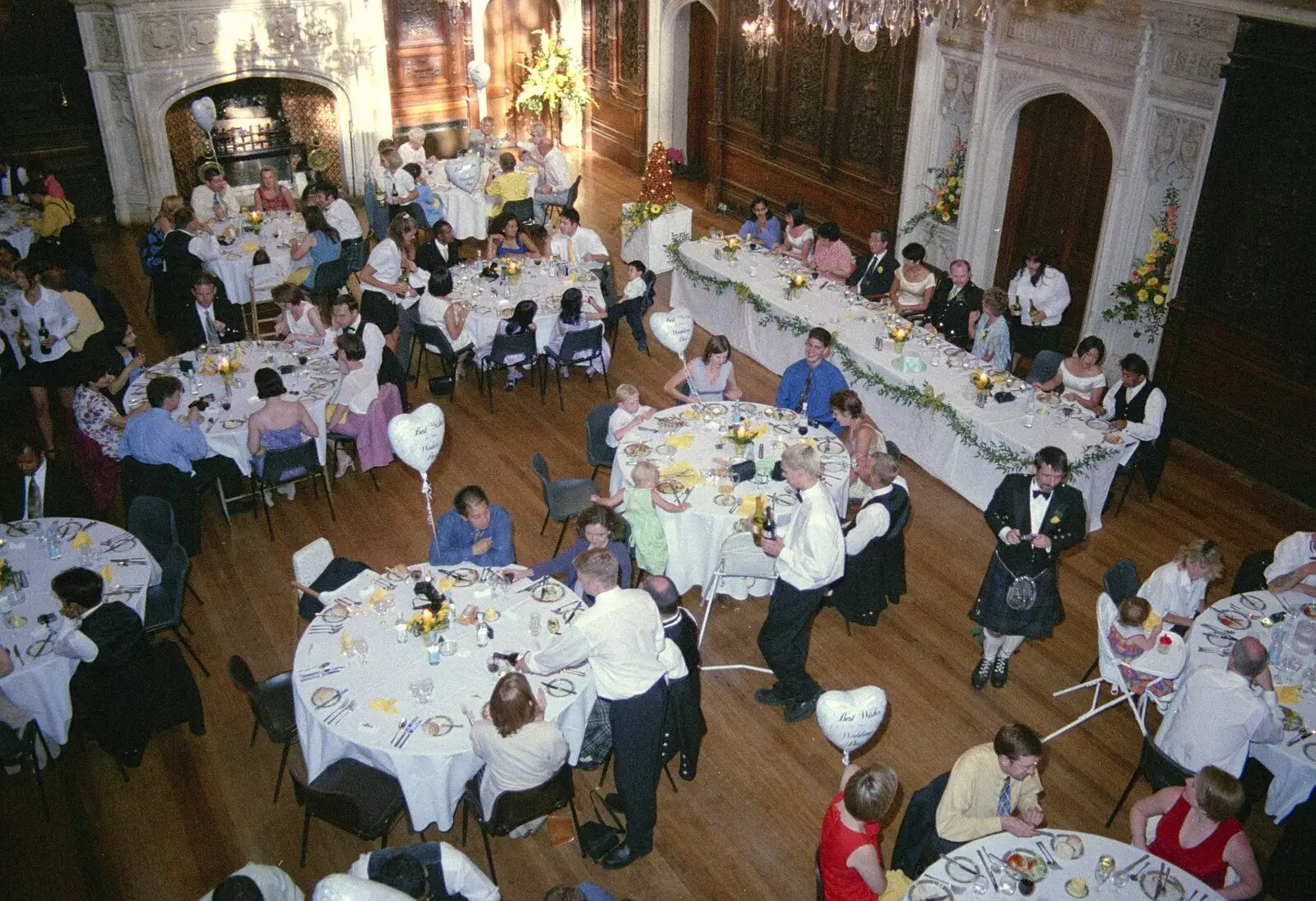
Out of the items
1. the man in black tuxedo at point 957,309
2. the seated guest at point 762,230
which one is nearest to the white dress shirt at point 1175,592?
the man in black tuxedo at point 957,309

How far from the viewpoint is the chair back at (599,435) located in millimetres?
8344

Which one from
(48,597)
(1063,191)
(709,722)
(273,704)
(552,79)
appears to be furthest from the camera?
(552,79)

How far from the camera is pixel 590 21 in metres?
18.5

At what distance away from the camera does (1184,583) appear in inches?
252

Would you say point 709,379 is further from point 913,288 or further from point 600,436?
point 913,288

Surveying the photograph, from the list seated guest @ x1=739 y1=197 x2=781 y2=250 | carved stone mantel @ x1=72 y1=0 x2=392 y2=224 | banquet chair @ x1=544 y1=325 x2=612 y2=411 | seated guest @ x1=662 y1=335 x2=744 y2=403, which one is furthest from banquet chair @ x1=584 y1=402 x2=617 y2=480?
carved stone mantel @ x1=72 y1=0 x2=392 y2=224

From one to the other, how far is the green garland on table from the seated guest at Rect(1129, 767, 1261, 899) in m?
3.52

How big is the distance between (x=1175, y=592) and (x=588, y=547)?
359 centimetres

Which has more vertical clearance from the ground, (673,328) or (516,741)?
(673,328)

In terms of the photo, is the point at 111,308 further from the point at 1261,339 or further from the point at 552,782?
the point at 1261,339

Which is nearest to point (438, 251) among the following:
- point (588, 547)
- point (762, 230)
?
point (762, 230)

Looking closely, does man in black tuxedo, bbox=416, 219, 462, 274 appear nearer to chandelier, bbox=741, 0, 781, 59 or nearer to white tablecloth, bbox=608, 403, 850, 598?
white tablecloth, bbox=608, 403, 850, 598

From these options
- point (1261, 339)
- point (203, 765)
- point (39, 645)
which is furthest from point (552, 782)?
point (1261, 339)

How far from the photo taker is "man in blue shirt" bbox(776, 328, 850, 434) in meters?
8.62
